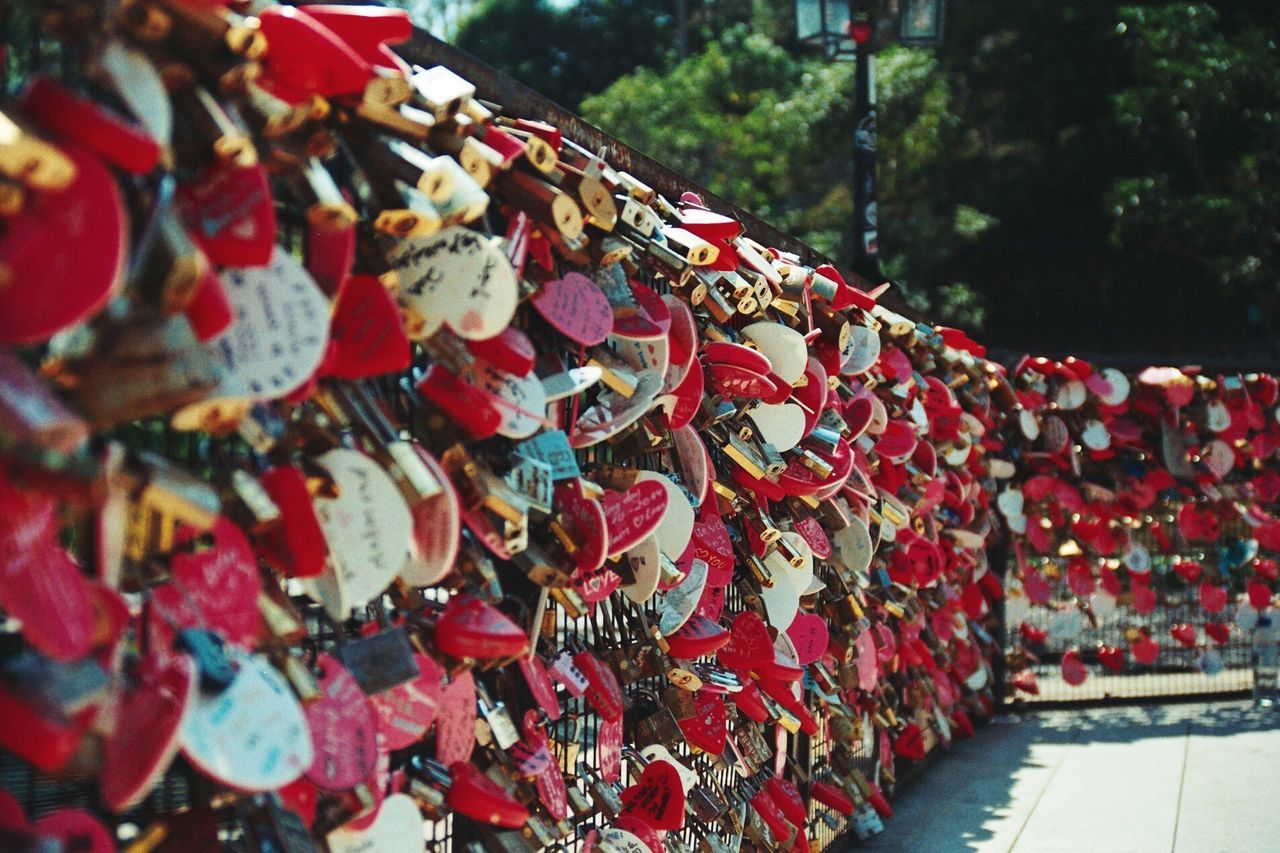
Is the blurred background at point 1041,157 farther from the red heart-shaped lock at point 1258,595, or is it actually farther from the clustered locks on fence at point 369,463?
the clustered locks on fence at point 369,463

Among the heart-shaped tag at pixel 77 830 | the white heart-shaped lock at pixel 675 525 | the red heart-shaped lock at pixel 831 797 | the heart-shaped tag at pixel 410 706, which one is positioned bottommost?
Answer: the red heart-shaped lock at pixel 831 797

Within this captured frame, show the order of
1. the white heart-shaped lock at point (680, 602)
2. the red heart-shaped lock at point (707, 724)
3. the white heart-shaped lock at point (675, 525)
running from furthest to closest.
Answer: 1. the red heart-shaped lock at point (707, 724)
2. the white heart-shaped lock at point (680, 602)
3. the white heart-shaped lock at point (675, 525)

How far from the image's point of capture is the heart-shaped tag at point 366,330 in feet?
5.13

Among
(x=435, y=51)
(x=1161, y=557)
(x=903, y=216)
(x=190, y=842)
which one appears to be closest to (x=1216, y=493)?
(x=1161, y=557)

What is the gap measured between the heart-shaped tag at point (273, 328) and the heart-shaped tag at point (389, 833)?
581 millimetres

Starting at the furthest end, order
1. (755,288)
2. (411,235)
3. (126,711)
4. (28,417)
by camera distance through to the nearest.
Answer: (755,288), (411,235), (126,711), (28,417)

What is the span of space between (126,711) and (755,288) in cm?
204

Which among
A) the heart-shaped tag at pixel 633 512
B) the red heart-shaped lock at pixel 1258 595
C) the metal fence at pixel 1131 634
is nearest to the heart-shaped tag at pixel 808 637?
the heart-shaped tag at pixel 633 512

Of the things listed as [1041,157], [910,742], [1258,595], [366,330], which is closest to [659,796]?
[366,330]

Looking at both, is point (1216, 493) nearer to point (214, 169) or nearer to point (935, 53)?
point (214, 169)

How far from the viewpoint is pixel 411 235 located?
1.67m

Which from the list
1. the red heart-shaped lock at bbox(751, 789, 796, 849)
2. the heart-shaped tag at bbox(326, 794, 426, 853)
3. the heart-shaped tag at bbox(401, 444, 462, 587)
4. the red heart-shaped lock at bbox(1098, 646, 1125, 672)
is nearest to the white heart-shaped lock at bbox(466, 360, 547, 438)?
the heart-shaped tag at bbox(401, 444, 462, 587)

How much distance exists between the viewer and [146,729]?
1.20 meters

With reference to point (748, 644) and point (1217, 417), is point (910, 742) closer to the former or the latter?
point (748, 644)
